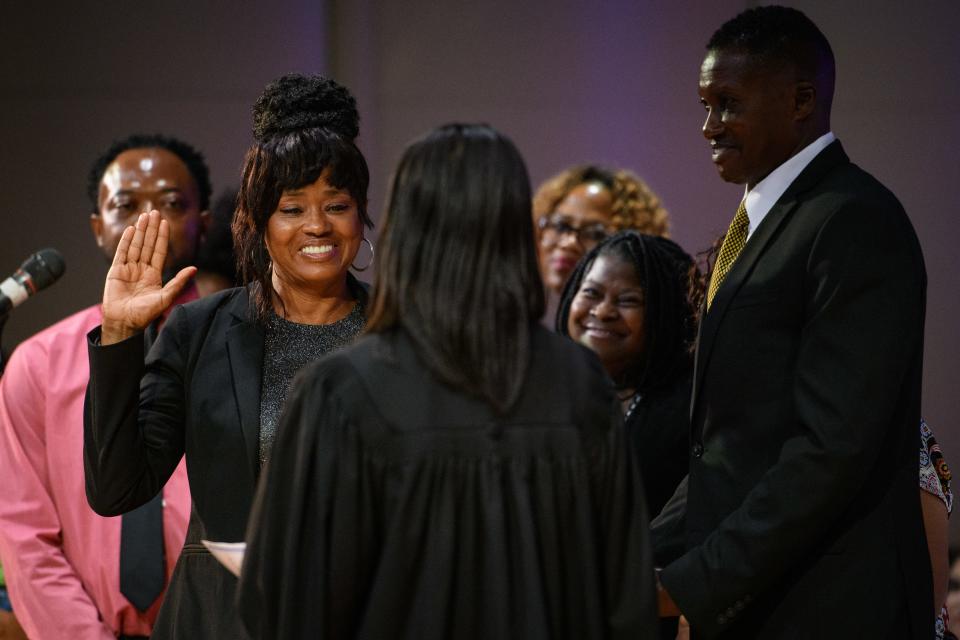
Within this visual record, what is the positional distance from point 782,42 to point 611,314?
102 centimetres

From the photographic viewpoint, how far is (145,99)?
4.55 m

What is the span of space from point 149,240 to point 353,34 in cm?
272

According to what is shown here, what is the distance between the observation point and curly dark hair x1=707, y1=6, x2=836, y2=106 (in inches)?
82.3

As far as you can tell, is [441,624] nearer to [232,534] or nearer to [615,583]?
[615,583]

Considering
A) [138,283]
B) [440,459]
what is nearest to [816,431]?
[440,459]

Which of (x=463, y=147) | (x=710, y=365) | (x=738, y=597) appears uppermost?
(x=463, y=147)

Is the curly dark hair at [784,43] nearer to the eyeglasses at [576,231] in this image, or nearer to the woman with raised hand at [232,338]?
the woman with raised hand at [232,338]

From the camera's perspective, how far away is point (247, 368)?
2088 millimetres

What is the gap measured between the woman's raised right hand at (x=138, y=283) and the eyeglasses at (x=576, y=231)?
2.58 metres

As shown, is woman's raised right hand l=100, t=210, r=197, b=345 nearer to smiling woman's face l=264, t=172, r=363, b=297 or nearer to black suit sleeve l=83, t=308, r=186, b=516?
black suit sleeve l=83, t=308, r=186, b=516

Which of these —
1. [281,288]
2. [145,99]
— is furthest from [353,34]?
[281,288]

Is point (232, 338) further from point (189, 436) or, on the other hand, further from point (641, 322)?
point (641, 322)

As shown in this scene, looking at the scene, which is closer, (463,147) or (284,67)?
(463,147)

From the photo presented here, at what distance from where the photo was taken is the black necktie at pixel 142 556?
2.68 m
